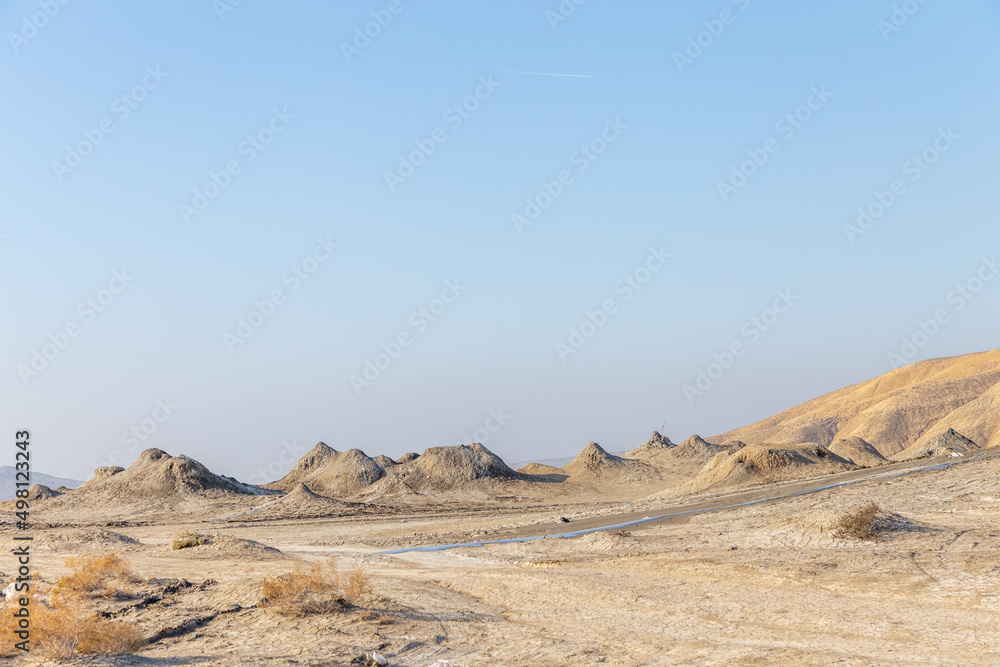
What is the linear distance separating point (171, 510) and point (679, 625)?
208ft

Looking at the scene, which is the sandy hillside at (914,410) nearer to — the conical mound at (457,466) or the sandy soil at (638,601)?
the conical mound at (457,466)

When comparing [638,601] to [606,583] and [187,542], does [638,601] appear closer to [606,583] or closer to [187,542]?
[606,583]

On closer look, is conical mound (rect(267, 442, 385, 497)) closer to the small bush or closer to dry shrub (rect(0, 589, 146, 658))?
the small bush

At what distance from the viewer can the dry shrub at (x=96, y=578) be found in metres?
19.5

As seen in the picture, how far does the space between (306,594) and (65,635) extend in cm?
498

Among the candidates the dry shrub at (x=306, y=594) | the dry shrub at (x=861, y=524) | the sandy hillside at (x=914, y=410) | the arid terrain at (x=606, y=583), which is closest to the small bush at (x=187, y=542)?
the arid terrain at (x=606, y=583)

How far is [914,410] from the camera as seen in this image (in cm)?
13688

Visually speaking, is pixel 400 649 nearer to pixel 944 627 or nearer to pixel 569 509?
pixel 944 627

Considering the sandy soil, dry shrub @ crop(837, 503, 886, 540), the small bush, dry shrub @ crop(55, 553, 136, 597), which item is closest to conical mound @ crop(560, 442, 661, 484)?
the sandy soil

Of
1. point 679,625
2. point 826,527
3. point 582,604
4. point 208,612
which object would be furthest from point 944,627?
point 208,612

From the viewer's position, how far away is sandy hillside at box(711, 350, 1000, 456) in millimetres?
110188

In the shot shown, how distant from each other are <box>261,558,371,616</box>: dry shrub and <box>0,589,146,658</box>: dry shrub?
302 cm

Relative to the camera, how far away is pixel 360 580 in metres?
17.7

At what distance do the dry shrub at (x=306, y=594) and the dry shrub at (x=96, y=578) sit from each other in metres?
5.31
